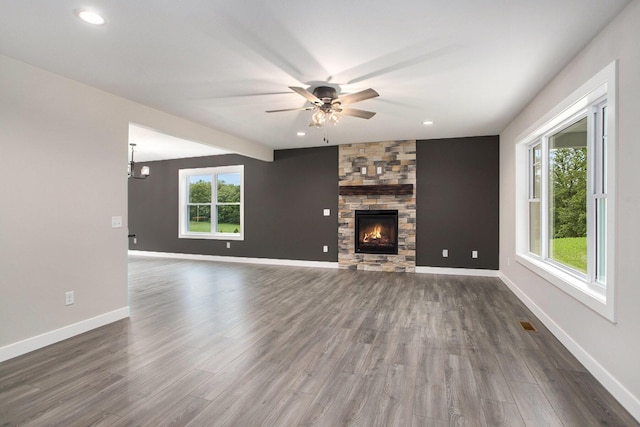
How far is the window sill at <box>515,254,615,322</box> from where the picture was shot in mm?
2312

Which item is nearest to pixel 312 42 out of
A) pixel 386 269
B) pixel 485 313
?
pixel 485 313

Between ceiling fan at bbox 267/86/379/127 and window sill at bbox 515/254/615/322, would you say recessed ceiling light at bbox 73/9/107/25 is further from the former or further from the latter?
window sill at bbox 515/254/615/322

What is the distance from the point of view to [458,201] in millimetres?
6082

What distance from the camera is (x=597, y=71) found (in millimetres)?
2391

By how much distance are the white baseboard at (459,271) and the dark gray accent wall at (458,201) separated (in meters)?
0.08

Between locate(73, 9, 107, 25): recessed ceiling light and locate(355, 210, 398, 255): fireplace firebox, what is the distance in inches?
203

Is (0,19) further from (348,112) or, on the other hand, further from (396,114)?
(396,114)

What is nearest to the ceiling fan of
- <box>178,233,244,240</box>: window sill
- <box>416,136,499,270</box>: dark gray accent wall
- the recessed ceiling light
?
the recessed ceiling light

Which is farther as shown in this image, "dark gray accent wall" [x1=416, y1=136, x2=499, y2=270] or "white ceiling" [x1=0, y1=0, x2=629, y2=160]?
"dark gray accent wall" [x1=416, y1=136, x2=499, y2=270]

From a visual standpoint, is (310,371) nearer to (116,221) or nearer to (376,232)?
(116,221)

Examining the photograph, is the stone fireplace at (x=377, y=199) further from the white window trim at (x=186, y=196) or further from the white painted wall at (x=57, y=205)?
the white painted wall at (x=57, y=205)

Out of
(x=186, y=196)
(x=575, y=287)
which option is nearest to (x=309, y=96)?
(x=575, y=287)

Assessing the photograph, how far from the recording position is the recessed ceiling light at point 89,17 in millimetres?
2092

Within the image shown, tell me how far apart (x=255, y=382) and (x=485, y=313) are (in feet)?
9.45
